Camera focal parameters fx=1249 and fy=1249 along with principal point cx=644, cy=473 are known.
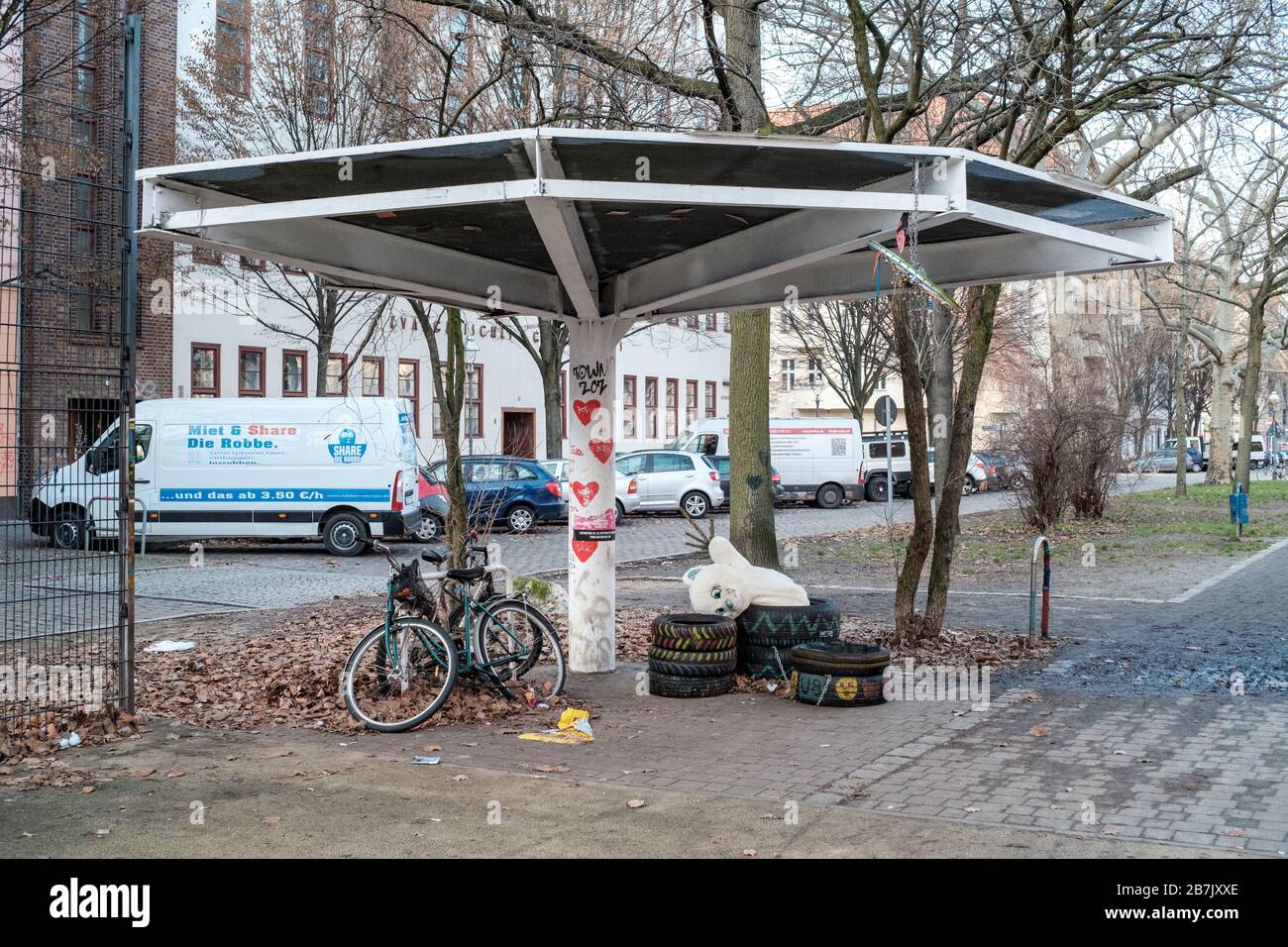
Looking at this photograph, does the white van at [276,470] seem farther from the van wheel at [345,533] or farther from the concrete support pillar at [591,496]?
the concrete support pillar at [591,496]

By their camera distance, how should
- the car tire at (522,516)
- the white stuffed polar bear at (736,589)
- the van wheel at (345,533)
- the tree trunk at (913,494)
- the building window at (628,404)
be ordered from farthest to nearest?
the building window at (628,404), the car tire at (522,516), the van wheel at (345,533), the tree trunk at (913,494), the white stuffed polar bear at (736,589)

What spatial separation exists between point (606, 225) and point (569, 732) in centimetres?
335

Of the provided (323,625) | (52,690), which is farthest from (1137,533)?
(52,690)

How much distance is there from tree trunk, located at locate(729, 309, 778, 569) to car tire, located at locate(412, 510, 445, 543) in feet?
33.1

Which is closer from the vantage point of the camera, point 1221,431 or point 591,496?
point 591,496

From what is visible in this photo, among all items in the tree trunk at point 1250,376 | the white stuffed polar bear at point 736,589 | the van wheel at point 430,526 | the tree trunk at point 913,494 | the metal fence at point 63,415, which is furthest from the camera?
the tree trunk at point 1250,376

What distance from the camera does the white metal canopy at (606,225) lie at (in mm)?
6863

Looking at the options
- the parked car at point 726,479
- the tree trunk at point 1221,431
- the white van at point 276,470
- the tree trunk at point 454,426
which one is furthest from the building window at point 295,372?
the tree trunk at point 1221,431

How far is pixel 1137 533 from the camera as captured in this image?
24.9 m

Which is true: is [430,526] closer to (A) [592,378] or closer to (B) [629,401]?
(A) [592,378]

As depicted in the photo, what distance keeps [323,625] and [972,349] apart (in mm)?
7041

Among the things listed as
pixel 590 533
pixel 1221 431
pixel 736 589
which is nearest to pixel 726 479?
pixel 590 533

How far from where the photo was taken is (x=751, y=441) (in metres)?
15.1
